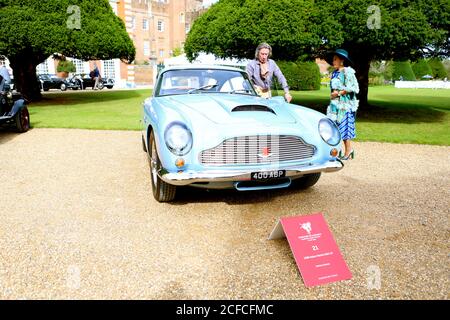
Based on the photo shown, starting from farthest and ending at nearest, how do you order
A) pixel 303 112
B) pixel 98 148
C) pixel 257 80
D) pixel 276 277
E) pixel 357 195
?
pixel 98 148 → pixel 257 80 → pixel 357 195 → pixel 303 112 → pixel 276 277

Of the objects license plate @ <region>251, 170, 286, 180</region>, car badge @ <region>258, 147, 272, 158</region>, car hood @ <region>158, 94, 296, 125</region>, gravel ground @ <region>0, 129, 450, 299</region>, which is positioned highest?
car hood @ <region>158, 94, 296, 125</region>

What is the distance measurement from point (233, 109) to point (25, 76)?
17.9m

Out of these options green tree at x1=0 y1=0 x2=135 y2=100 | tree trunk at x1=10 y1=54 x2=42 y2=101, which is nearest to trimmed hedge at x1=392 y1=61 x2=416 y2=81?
green tree at x1=0 y1=0 x2=135 y2=100

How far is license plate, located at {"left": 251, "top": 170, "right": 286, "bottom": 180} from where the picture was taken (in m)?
3.77

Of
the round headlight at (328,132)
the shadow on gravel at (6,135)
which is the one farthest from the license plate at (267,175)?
the shadow on gravel at (6,135)

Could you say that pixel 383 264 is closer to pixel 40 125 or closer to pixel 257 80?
pixel 257 80

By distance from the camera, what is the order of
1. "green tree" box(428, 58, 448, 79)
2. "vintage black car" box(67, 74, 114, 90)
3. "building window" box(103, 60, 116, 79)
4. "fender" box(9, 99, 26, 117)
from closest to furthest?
1. "fender" box(9, 99, 26, 117)
2. "vintage black car" box(67, 74, 114, 90)
3. "building window" box(103, 60, 116, 79)
4. "green tree" box(428, 58, 448, 79)

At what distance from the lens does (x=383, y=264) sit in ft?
9.80

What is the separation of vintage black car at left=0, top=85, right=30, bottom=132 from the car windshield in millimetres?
4919

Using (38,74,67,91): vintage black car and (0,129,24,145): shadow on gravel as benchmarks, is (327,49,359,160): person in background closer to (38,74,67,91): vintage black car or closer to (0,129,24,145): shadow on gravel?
(0,129,24,145): shadow on gravel

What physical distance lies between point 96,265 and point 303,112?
2.73 metres

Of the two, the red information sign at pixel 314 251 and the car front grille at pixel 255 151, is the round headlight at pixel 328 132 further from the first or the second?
the red information sign at pixel 314 251
